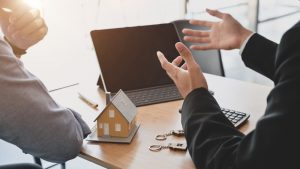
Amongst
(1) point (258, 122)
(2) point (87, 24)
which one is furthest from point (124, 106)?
(2) point (87, 24)

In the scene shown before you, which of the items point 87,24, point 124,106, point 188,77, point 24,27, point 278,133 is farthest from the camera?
point 87,24

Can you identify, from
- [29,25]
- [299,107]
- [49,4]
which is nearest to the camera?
[299,107]

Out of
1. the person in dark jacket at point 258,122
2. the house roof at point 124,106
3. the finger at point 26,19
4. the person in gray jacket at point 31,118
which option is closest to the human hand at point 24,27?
the finger at point 26,19

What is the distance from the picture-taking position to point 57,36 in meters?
3.37

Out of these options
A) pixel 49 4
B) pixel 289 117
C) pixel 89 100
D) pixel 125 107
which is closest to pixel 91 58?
pixel 49 4

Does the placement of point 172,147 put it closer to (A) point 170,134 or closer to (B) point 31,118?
(A) point 170,134

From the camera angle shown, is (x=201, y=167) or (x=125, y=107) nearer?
(x=201, y=167)

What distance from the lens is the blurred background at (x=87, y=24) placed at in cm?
329

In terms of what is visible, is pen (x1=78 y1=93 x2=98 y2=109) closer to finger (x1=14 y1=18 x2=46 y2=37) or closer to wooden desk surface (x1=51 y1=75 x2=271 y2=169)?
wooden desk surface (x1=51 y1=75 x2=271 y2=169)

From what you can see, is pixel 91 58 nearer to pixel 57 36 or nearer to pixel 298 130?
pixel 57 36

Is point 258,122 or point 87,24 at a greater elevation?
point 258,122

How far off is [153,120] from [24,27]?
0.58 meters

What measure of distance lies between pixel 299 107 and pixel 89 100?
1060 mm

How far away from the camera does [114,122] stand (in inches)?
49.1
